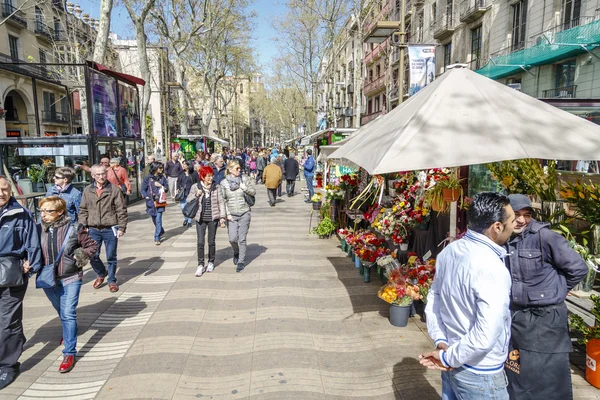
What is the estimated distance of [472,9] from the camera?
64.8ft

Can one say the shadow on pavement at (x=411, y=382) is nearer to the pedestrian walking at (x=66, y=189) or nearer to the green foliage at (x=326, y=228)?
the pedestrian walking at (x=66, y=189)

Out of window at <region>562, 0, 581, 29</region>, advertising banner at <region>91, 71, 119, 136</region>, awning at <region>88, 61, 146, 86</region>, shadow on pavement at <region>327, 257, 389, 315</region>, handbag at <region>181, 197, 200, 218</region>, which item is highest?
window at <region>562, 0, 581, 29</region>

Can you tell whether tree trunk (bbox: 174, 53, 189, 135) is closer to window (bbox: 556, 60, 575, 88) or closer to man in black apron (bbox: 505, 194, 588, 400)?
window (bbox: 556, 60, 575, 88)

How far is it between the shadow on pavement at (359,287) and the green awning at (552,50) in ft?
32.3

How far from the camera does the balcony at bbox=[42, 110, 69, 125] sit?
3119cm

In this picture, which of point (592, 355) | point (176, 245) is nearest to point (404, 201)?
point (592, 355)

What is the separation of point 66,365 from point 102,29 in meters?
11.3

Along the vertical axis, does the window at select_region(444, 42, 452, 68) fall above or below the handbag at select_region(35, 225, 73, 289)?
above

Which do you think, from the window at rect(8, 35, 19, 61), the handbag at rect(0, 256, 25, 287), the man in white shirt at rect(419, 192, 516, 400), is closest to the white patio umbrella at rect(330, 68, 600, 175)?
the man in white shirt at rect(419, 192, 516, 400)

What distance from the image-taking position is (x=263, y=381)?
371 cm

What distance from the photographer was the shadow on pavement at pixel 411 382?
348 cm

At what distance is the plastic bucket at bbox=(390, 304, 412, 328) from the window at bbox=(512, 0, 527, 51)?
16.0 metres

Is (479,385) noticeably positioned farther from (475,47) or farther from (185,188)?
(475,47)

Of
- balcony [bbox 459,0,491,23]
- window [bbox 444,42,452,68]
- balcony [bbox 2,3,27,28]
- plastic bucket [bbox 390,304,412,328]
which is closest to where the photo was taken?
plastic bucket [bbox 390,304,412,328]
